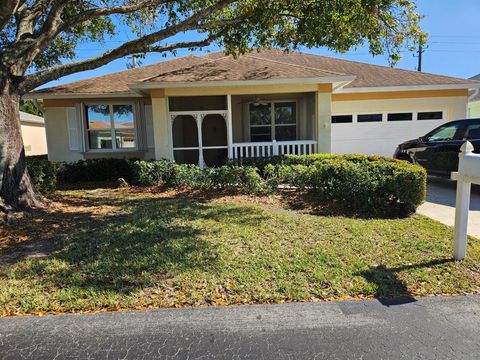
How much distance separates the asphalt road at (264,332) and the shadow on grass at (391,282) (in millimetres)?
65

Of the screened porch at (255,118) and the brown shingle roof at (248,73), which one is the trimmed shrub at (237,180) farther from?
the screened porch at (255,118)

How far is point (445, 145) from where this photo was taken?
376 inches

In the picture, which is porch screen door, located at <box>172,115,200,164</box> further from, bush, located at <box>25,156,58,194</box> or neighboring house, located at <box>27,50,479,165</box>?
bush, located at <box>25,156,58,194</box>

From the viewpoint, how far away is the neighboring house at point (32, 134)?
26.2 m

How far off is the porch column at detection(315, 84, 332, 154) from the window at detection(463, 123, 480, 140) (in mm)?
3913

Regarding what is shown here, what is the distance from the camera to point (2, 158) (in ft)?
22.6

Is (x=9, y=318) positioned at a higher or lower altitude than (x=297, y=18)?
lower

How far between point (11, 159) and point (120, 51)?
11.3 feet

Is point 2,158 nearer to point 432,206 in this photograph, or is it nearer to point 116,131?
point 116,131

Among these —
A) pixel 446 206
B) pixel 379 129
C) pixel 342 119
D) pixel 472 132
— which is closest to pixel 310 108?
pixel 342 119

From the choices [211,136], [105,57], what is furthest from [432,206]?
[211,136]

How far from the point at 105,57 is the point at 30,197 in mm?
3706

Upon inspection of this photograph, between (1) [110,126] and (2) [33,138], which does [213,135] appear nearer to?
(1) [110,126]

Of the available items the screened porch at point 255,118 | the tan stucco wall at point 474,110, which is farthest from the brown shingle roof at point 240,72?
the tan stucco wall at point 474,110
